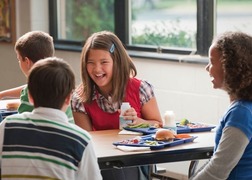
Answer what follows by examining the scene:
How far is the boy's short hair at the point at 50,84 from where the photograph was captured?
2.46 m

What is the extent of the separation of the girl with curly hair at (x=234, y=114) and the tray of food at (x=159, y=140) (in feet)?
1.17

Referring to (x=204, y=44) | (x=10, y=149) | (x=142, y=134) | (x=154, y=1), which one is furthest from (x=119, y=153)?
(x=154, y=1)

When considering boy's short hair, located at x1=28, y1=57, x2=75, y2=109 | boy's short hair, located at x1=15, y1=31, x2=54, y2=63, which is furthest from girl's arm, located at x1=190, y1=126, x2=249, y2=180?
boy's short hair, located at x1=15, y1=31, x2=54, y2=63

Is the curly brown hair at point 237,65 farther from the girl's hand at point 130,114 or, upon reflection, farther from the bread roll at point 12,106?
the bread roll at point 12,106

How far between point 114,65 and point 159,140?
2.07 ft

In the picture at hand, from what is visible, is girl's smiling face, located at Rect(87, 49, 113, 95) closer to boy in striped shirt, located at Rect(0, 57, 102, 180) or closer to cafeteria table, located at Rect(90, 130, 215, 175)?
A: cafeteria table, located at Rect(90, 130, 215, 175)

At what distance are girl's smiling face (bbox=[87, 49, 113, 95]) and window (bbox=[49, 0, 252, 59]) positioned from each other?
53.1 inches

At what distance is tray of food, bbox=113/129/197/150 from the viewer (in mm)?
3094

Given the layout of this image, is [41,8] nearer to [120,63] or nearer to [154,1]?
[154,1]

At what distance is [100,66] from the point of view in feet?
11.8

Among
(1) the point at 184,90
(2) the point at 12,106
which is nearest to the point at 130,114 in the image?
(2) the point at 12,106

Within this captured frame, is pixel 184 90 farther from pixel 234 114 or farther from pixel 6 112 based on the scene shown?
pixel 234 114

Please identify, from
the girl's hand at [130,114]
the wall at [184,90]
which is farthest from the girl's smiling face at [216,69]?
the wall at [184,90]

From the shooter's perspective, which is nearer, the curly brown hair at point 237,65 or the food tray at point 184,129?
the curly brown hair at point 237,65
